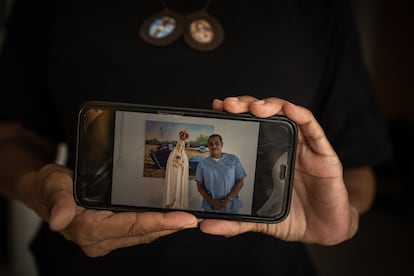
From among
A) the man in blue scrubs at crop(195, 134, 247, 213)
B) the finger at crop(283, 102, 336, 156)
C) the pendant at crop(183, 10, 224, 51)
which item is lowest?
the man in blue scrubs at crop(195, 134, 247, 213)

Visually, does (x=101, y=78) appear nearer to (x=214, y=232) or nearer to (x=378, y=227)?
(x=214, y=232)

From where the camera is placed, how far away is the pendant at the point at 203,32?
48cm

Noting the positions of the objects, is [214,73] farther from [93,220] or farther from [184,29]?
[93,220]

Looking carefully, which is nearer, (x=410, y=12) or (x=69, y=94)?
(x=69, y=94)

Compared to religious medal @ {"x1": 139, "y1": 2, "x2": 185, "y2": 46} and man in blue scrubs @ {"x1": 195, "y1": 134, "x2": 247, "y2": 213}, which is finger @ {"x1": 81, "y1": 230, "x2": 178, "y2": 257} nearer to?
man in blue scrubs @ {"x1": 195, "y1": 134, "x2": 247, "y2": 213}

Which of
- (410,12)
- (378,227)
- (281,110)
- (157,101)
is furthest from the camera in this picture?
(410,12)

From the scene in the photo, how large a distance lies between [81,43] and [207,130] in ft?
0.65

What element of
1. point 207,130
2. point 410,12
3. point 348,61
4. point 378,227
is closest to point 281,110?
point 207,130

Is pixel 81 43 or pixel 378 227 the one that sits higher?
pixel 81 43

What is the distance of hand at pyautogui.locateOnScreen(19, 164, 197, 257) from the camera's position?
0.39 m

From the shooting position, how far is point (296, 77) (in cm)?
48

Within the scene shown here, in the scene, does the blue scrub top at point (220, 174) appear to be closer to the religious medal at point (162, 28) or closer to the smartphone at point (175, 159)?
the smartphone at point (175, 159)

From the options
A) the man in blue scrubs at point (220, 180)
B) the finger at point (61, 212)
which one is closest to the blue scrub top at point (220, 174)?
the man in blue scrubs at point (220, 180)

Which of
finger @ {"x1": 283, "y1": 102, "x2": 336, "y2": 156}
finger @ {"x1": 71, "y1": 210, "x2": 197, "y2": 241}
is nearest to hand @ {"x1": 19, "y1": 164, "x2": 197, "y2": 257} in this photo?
finger @ {"x1": 71, "y1": 210, "x2": 197, "y2": 241}
